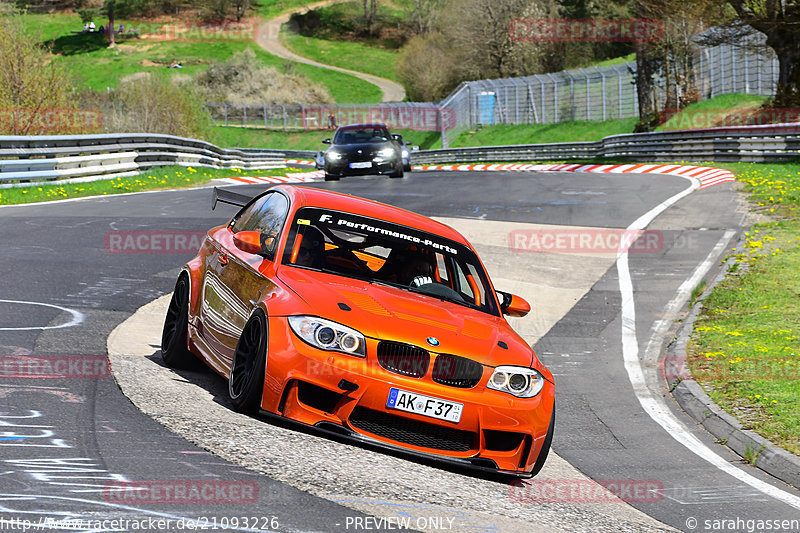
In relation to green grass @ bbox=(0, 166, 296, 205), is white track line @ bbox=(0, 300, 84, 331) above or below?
above

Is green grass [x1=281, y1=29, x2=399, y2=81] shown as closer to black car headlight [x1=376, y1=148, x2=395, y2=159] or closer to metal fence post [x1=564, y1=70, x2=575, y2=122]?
metal fence post [x1=564, y1=70, x2=575, y2=122]

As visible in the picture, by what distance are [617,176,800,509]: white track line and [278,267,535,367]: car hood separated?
1.97 meters

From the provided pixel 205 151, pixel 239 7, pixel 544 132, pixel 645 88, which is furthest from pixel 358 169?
pixel 239 7

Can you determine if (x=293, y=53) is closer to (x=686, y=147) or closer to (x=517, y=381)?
(x=686, y=147)

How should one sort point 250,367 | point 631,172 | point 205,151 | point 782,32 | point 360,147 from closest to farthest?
1. point 250,367
2. point 360,147
3. point 631,172
4. point 205,151
5. point 782,32

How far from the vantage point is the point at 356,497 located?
16.9 ft

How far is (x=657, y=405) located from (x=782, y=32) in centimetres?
3367

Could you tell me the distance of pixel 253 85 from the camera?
315 feet

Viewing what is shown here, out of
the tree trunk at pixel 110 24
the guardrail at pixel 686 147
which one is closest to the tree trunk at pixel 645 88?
the guardrail at pixel 686 147

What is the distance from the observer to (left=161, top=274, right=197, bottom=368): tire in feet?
25.7

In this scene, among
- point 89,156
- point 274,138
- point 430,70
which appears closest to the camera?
point 89,156

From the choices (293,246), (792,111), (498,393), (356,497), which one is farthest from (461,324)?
(792,111)

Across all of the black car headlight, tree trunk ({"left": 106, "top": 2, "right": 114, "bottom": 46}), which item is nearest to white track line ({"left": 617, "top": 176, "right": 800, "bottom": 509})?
the black car headlight

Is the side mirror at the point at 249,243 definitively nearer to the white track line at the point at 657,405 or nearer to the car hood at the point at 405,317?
the car hood at the point at 405,317
